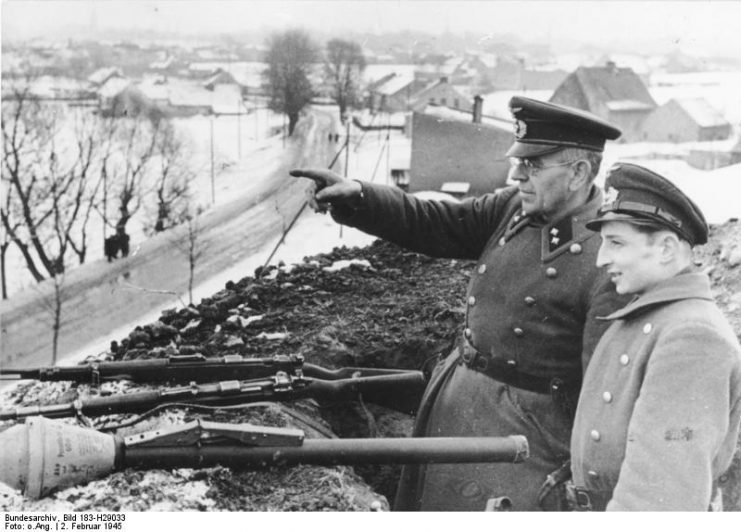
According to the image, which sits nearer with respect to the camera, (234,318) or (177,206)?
(234,318)

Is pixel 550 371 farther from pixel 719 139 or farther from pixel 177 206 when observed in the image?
pixel 719 139

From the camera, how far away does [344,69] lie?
72.1 feet

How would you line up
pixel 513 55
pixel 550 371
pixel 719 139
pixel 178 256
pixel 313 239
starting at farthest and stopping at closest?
pixel 513 55 → pixel 719 139 → pixel 178 256 → pixel 313 239 → pixel 550 371

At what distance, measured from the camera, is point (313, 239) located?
1441 cm

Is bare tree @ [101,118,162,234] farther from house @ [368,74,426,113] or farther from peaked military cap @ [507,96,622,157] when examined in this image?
peaked military cap @ [507,96,622,157]

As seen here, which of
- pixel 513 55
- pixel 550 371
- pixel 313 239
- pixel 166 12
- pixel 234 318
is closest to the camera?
pixel 550 371

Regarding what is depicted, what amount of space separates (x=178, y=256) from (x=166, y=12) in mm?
15523

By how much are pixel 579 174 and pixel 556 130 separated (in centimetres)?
19

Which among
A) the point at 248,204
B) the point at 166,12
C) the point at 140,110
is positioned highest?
the point at 166,12

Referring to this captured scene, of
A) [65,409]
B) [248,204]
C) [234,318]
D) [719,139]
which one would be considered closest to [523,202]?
[65,409]

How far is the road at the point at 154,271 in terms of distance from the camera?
1658cm

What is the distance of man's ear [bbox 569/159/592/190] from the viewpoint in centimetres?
276

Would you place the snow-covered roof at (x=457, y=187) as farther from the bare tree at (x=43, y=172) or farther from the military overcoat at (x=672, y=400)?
the military overcoat at (x=672, y=400)

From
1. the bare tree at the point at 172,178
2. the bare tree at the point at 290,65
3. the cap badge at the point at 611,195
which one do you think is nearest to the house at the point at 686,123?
the bare tree at the point at 290,65
